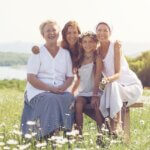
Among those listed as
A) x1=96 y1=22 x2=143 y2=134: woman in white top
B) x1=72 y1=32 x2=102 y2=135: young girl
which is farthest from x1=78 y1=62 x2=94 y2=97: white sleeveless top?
x1=96 y1=22 x2=143 y2=134: woman in white top

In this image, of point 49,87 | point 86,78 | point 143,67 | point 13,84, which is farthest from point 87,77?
point 13,84

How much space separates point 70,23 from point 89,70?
68 centimetres

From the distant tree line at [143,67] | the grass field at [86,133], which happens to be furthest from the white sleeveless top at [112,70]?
the distant tree line at [143,67]

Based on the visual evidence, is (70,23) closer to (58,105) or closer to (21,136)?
(58,105)

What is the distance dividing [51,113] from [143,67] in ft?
66.3

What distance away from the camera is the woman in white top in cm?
728

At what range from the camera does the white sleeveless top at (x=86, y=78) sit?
7574mm

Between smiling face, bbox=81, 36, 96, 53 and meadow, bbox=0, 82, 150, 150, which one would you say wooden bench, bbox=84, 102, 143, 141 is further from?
smiling face, bbox=81, 36, 96, 53

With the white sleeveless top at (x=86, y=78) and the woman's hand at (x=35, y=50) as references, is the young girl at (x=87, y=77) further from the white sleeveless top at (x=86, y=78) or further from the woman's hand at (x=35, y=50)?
the woman's hand at (x=35, y=50)

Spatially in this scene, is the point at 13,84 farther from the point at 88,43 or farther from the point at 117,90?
the point at 117,90

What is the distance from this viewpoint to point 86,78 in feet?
Result: 25.0

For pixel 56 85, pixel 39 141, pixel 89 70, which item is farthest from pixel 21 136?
pixel 89 70

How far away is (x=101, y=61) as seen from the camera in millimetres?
7516

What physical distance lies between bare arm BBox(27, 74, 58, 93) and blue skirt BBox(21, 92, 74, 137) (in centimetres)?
10
